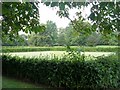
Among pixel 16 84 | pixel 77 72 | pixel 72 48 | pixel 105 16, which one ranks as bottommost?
pixel 16 84

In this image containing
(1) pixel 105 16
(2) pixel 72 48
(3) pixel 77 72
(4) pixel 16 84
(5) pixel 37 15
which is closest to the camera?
→ (1) pixel 105 16

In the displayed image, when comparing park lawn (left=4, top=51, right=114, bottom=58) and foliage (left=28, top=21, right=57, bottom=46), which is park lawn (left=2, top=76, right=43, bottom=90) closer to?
park lawn (left=4, top=51, right=114, bottom=58)

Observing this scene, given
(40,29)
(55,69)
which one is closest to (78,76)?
(55,69)

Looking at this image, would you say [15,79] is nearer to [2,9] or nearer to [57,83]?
[57,83]

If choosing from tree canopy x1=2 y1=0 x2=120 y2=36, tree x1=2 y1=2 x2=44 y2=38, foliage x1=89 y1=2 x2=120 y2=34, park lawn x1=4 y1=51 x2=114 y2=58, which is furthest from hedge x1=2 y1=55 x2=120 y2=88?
foliage x1=89 y1=2 x2=120 y2=34

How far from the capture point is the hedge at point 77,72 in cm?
475

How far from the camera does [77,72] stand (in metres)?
4.82

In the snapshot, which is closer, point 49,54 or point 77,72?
point 77,72

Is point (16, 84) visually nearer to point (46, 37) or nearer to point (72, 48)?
point (46, 37)

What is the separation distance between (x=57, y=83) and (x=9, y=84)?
1.28m

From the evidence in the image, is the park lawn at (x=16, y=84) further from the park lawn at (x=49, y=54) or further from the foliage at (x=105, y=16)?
the foliage at (x=105, y=16)

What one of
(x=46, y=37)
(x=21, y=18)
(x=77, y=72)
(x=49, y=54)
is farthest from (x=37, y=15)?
(x=49, y=54)

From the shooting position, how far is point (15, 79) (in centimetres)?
612

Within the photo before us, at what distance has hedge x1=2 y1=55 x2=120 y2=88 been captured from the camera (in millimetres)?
4754
